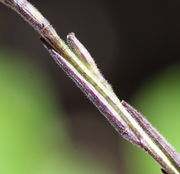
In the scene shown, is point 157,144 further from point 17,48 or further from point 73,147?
point 17,48

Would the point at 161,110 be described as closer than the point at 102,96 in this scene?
No

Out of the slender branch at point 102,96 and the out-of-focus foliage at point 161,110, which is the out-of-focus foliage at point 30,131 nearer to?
the out-of-focus foliage at point 161,110

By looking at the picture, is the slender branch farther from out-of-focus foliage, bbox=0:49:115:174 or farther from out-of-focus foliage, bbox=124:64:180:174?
out-of-focus foliage, bbox=0:49:115:174

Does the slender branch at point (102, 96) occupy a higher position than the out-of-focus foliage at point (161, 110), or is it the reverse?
the out-of-focus foliage at point (161, 110)

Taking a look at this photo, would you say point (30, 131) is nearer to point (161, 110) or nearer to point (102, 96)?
point (161, 110)

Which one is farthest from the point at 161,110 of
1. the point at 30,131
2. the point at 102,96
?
the point at 102,96

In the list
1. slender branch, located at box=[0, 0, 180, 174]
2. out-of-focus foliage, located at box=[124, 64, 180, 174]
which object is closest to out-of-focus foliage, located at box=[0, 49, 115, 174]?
out-of-focus foliage, located at box=[124, 64, 180, 174]

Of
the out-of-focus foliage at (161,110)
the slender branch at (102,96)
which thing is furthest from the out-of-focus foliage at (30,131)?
the slender branch at (102,96)
